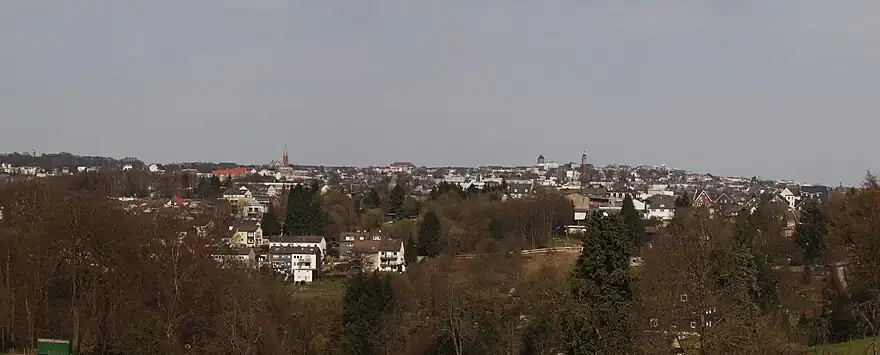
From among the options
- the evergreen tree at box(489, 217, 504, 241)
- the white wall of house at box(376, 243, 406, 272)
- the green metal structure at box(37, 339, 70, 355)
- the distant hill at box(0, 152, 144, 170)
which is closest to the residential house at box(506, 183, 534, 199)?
the evergreen tree at box(489, 217, 504, 241)

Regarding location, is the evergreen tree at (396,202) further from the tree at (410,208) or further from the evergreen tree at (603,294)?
the evergreen tree at (603,294)

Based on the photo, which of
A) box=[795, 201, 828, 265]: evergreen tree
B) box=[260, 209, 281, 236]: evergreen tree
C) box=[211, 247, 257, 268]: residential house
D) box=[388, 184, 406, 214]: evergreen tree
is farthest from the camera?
box=[388, 184, 406, 214]: evergreen tree

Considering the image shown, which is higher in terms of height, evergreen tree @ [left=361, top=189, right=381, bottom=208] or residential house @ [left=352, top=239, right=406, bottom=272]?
evergreen tree @ [left=361, top=189, right=381, bottom=208]

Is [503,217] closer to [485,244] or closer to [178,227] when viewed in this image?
[485,244]

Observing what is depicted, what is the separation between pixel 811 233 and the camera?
96.0 feet

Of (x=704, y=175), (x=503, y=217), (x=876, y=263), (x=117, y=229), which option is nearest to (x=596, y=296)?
(x=876, y=263)

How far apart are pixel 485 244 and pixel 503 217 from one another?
307cm

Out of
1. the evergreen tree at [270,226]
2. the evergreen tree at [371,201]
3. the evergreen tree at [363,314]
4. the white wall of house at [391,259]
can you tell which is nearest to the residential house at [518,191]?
the evergreen tree at [371,201]

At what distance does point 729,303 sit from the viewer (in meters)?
10.1

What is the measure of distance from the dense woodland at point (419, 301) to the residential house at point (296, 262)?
→ 414 inches

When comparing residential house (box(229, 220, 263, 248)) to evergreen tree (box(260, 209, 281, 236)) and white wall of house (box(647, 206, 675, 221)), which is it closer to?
evergreen tree (box(260, 209, 281, 236))

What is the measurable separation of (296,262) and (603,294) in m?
23.3

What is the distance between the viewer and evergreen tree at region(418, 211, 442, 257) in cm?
3541

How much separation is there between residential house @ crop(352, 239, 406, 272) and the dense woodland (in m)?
9.86
